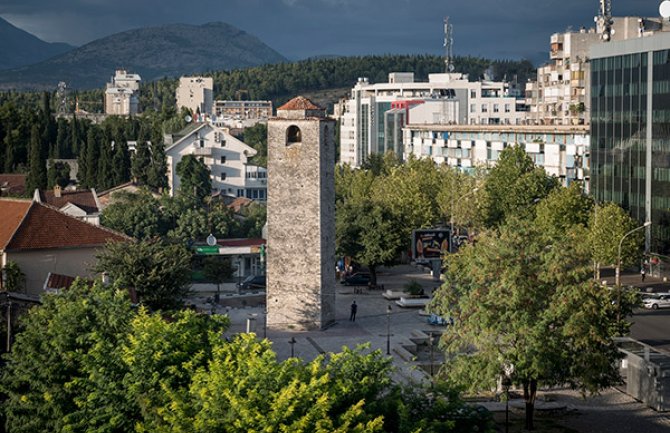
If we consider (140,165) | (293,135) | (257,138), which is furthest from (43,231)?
(257,138)

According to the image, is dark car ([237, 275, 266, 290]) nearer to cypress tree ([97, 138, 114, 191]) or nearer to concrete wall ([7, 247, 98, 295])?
concrete wall ([7, 247, 98, 295])

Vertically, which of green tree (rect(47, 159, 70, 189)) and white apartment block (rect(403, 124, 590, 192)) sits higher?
white apartment block (rect(403, 124, 590, 192))

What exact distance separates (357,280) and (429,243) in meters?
4.84

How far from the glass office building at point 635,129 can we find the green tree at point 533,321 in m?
33.0

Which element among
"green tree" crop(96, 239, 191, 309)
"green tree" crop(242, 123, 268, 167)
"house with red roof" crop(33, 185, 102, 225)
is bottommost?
"green tree" crop(96, 239, 191, 309)

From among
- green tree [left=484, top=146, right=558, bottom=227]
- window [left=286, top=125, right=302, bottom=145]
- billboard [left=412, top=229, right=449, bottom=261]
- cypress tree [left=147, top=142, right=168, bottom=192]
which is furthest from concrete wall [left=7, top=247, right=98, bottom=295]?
cypress tree [left=147, top=142, right=168, bottom=192]

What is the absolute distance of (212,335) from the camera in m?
31.2

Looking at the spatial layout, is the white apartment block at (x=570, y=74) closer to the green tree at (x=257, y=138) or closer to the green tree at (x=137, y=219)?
the green tree at (x=257, y=138)

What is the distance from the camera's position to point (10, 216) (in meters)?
54.9

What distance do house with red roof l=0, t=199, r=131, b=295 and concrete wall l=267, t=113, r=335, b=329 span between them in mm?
7250

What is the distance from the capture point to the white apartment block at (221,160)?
100875mm

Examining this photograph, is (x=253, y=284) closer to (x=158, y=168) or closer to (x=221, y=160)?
(x=158, y=168)

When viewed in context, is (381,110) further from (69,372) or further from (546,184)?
(69,372)

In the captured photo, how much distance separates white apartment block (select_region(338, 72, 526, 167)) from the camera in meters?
132
